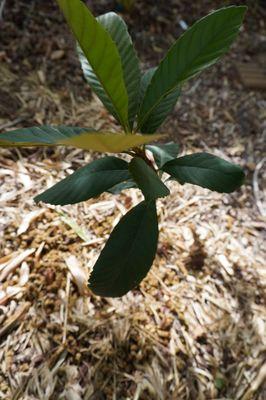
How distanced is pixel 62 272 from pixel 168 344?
37cm

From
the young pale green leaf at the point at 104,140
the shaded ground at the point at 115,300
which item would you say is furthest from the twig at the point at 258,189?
the young pale green leaf at the point at 104,140

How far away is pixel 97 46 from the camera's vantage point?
57cm

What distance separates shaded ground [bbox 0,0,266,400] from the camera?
1.04m

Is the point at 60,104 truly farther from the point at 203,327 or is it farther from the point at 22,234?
the point at 203,327

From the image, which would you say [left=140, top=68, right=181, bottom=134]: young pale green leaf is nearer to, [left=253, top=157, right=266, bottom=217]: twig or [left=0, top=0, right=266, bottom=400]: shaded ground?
[left=0, top=0, right=266, bottom=400]: shaded ground

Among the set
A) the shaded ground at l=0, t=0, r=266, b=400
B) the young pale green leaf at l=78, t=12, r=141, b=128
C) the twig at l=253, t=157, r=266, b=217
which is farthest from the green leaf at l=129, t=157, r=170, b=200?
the twig at l=253, t=157, r=266, b=217

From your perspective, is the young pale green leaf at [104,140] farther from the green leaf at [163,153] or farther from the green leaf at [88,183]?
the green leaf at [163,153]

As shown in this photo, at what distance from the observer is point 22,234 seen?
118 cm

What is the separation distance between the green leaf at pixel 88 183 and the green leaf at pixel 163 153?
108 millimetres

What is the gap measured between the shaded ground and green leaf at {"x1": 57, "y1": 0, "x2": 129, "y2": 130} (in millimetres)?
647

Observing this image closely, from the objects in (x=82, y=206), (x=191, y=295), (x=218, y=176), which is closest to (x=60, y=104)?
(x=82, y=206)

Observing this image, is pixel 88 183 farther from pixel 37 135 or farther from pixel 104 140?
pixel 104 140

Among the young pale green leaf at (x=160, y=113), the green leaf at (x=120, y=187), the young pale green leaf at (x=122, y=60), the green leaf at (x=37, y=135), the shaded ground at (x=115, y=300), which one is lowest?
the shaded ground at (x=115, y=300)

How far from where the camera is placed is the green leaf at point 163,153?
907 mm
